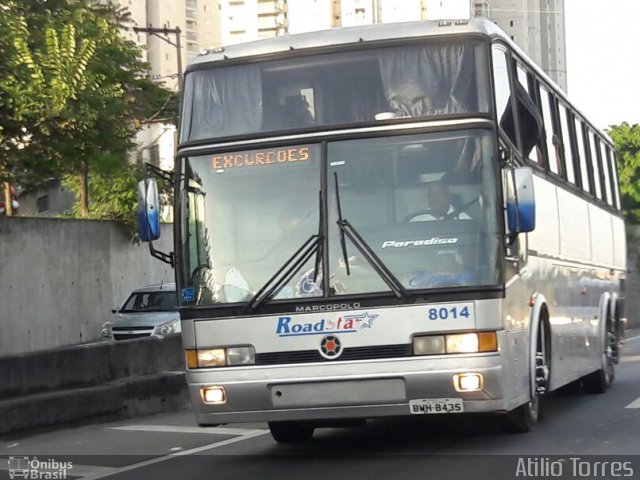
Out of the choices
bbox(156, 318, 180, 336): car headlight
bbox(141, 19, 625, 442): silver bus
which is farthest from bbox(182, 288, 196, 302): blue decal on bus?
bbox(156, 318, 180, 336): car headlight

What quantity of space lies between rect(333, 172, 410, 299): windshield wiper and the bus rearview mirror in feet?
4.93

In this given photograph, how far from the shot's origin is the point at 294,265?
32.2 feet

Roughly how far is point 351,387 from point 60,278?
23.7 metres

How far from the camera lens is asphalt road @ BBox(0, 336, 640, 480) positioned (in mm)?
9516

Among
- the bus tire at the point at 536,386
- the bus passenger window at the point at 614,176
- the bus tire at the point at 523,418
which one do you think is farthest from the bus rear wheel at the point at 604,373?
the bus tire at the point at 523,418

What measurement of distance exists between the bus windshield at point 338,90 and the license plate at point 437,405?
2.19m

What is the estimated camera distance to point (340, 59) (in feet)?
33.8

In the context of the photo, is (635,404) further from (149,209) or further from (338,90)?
(149,209)

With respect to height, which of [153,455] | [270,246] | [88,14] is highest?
[88,14]

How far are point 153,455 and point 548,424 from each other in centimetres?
378

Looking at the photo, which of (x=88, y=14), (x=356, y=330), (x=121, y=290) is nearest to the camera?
(x=356, y=330)

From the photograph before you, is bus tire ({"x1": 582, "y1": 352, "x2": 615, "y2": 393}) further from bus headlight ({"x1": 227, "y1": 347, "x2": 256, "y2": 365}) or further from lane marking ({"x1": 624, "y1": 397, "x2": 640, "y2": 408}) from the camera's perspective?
bus headlight ({"x1": 227, "y1": 347, "x2": 256, "y2": 365})

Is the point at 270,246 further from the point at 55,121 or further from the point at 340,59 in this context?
the point at 55,121

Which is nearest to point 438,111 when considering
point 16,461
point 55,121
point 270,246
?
point 270,246
